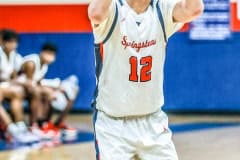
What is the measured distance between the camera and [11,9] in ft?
28.3

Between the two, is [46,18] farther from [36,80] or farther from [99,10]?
[99,10]

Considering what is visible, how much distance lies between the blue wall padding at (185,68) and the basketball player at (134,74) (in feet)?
18.6

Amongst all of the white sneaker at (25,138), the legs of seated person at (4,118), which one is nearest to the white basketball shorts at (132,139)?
the white sneaker at (25,138)

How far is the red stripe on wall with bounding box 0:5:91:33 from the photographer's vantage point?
28.1ft

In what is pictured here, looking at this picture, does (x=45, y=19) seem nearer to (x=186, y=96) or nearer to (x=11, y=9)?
(x=11, y=9)

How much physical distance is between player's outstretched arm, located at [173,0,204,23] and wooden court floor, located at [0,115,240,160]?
298 cm

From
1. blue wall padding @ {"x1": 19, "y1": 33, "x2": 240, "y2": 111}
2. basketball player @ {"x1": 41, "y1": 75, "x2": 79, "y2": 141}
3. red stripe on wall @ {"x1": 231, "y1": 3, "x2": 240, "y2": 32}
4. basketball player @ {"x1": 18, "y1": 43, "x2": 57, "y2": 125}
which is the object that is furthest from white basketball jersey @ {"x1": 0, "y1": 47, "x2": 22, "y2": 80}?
red stripe on wall @ {"x1": 231, "y1": 3, "x2": 240, "y2": 32}

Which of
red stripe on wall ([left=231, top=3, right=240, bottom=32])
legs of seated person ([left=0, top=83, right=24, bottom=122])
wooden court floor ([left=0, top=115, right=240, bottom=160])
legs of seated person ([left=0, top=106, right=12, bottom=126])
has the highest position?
red stripe on wall ([left=231, top=3, right=240, bottom=32])

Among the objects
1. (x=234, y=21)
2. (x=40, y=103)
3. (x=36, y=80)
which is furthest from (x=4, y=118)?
(x=234, y=21)

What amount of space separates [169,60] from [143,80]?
5789 mm

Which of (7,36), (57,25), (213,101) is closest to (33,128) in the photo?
(7,36)

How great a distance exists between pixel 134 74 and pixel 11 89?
14.2 feet

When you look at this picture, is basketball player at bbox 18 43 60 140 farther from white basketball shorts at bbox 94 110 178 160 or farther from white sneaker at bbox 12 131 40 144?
white basketball shorts at bbox 94 110 178 160

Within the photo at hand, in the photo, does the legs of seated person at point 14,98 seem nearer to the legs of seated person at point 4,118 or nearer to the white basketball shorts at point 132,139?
the legs of seated person at point 4,118
